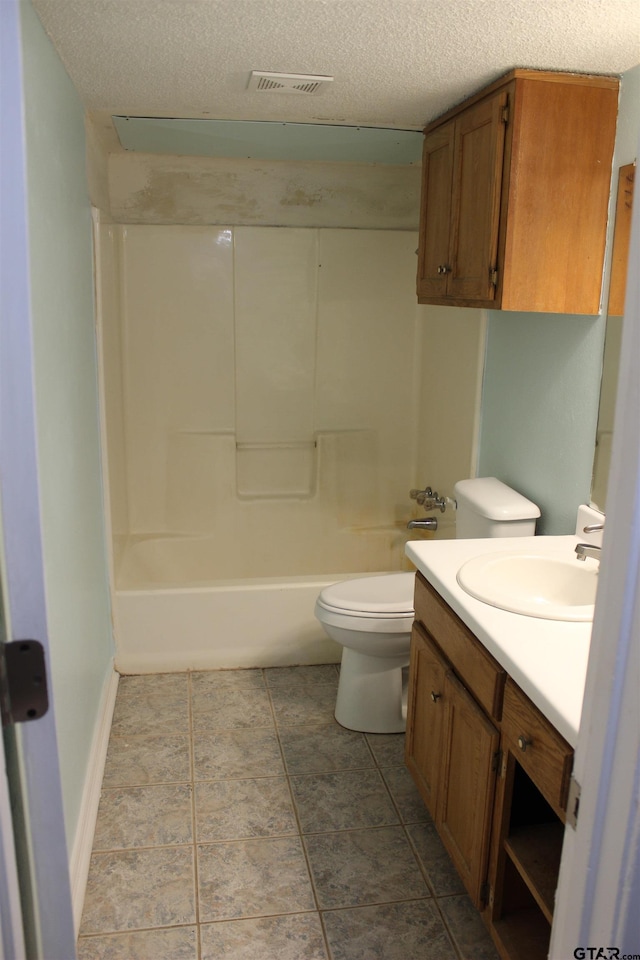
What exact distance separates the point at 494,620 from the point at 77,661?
1.21 m

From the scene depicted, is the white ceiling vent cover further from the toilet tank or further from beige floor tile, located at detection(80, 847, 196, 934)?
beige floor tile, located at detection(80, 847, 196, 934)

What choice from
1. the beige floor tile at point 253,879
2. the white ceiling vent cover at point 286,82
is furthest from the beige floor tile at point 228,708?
the white ceiling vent cover at point 286,82

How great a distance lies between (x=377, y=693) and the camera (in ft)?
9.02

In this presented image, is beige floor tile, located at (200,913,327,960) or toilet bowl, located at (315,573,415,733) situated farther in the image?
toilet bowl, located at (315,573,415,733)

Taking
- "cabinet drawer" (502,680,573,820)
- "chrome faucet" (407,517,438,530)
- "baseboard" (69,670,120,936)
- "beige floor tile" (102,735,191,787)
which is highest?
"cabinet drawer" (502,680,573,820)

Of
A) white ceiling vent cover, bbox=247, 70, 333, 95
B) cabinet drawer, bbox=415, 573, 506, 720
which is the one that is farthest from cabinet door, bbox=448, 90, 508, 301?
cabinet drawer, bbox=415, 573, 506, 720

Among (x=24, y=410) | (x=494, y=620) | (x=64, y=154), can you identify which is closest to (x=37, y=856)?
(x=24, y=410)

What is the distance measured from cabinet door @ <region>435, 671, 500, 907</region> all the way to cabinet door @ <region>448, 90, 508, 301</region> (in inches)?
44.4

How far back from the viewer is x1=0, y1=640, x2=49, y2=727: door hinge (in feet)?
2.96

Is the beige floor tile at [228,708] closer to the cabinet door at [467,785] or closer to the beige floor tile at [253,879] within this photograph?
the beige floor tile at [253,879]

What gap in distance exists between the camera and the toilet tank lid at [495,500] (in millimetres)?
2502

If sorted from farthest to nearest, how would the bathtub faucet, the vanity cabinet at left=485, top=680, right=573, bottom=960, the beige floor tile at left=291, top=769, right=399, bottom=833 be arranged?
1. the bathtub faucet
2. the beige floor tile at left=291, top=769, right=399, bottom=833
3. the vanity cabinet at left=485, top=680, right=573, bottom=960

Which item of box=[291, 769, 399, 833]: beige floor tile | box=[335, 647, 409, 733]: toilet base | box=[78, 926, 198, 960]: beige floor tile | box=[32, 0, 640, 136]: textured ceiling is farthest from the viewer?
box=[335, 647, 409, 733]: toilet base

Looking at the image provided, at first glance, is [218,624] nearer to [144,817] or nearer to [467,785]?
[144,817]
